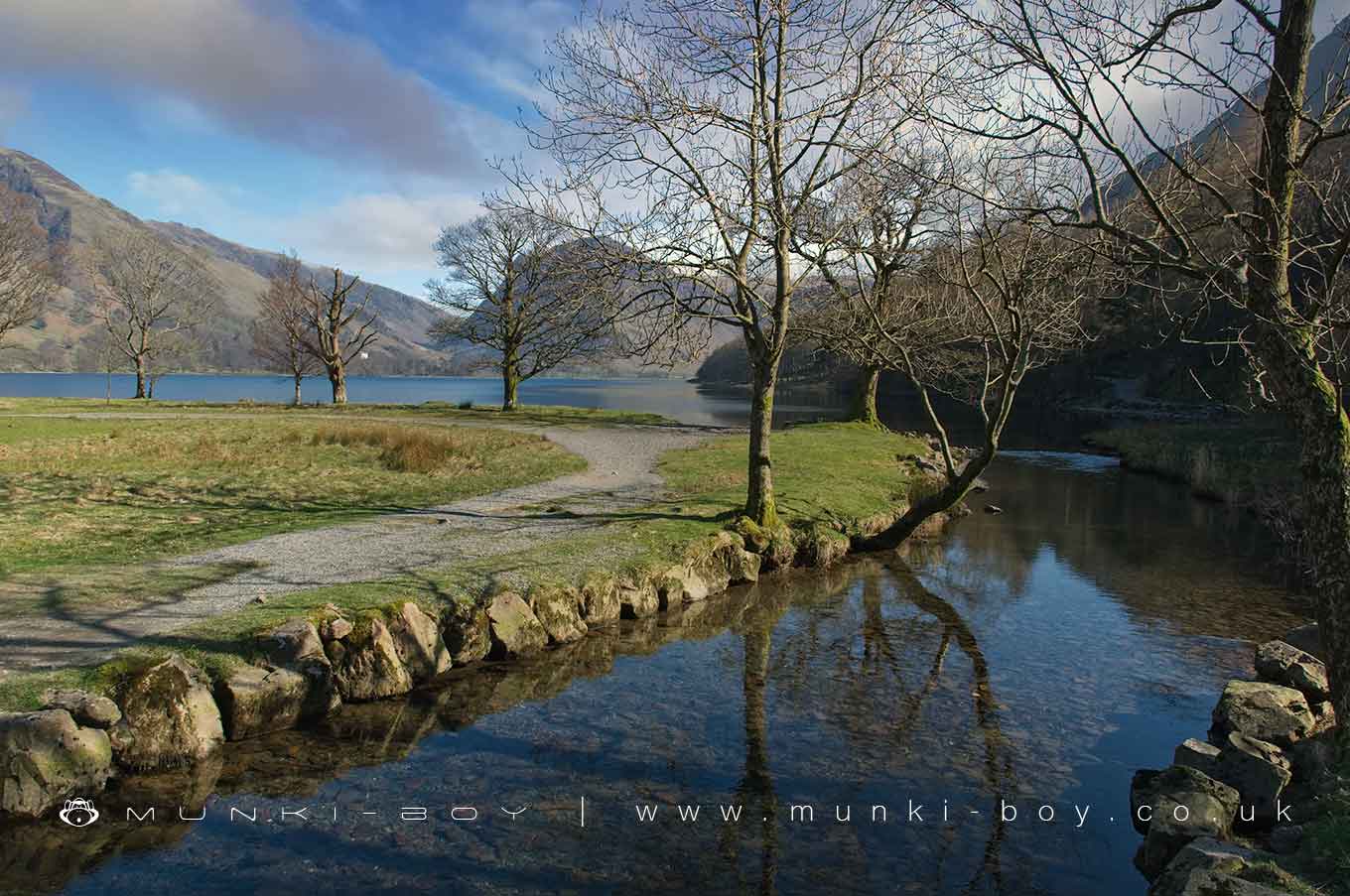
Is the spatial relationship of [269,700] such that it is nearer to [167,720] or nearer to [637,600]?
[167,720]

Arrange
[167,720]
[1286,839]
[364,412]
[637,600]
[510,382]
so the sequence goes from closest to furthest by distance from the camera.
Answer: [1286,839] → [167,720] → [637,600] → [364,412] → [510,382]

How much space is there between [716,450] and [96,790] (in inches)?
939

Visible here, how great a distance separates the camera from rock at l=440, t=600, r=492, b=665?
10.8m

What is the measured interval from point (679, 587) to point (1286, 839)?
930 cm

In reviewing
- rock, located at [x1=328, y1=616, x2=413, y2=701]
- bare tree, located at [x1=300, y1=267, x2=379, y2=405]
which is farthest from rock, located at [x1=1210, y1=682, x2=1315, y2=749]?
bare tree, located at [x1=300, y1=267, x2=379, y2=405]

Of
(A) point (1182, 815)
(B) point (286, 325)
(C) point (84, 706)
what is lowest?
(A) point (1182, 815)

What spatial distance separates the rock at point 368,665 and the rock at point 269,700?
9.8 inches

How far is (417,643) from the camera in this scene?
1030 cm

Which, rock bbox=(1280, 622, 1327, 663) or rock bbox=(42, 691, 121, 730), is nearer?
rock bbox=(42, 691, 121, 730)

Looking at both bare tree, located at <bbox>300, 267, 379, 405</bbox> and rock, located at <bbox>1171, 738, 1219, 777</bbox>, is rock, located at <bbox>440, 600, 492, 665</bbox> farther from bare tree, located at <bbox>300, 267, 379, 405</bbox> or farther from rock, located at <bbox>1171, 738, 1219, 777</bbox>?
bare tree, located at <bbox>300, 267, 379, 405</bbox>

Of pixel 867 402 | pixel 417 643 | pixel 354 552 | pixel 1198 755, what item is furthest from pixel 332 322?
pixel 1198 755

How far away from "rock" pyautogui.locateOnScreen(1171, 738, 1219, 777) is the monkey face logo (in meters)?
10.2

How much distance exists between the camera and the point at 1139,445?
4019cm

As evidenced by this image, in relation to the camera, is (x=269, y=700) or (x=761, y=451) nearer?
(x=269, y=700)
